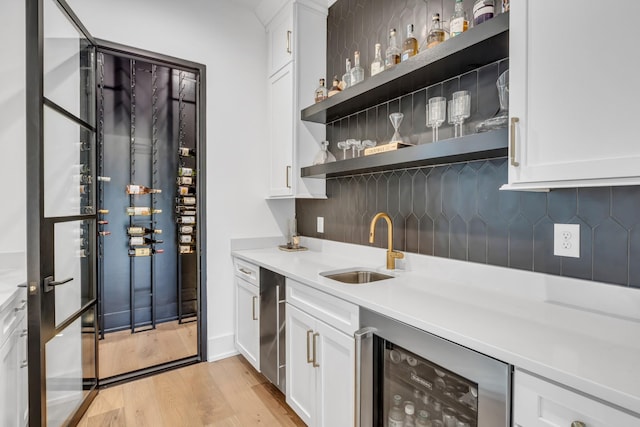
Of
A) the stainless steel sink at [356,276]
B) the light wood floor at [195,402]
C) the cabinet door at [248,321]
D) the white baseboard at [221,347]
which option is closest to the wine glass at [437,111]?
the stainless steel sink at [356,276]

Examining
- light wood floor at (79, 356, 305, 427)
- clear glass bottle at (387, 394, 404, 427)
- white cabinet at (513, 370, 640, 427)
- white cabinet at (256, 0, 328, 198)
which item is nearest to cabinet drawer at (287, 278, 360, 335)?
clear glass bottle at (387, 394, 404, 427)

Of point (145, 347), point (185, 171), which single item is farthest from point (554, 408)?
point (185, 171)

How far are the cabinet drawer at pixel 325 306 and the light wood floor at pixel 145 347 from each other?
4.89 ft

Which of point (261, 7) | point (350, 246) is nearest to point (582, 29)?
point (350, 246)

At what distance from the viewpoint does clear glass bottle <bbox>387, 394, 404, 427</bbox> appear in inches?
48.7

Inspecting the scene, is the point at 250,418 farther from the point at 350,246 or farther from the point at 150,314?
the point at 150,314

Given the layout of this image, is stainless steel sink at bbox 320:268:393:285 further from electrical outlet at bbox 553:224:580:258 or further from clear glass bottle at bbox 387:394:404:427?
electrical outlet at bbox 553:224:580:258

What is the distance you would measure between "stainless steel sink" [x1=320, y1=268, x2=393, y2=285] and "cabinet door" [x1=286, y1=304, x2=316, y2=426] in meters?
0.30

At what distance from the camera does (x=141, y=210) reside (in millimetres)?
3148

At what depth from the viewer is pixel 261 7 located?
2.63 metres

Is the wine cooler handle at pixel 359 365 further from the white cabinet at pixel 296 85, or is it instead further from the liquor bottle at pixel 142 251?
the liquor bottle at pixel 142 251

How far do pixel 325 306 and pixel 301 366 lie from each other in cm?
44

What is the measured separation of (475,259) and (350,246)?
0.90 meters

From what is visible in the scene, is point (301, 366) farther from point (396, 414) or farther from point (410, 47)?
point (410, 47)
